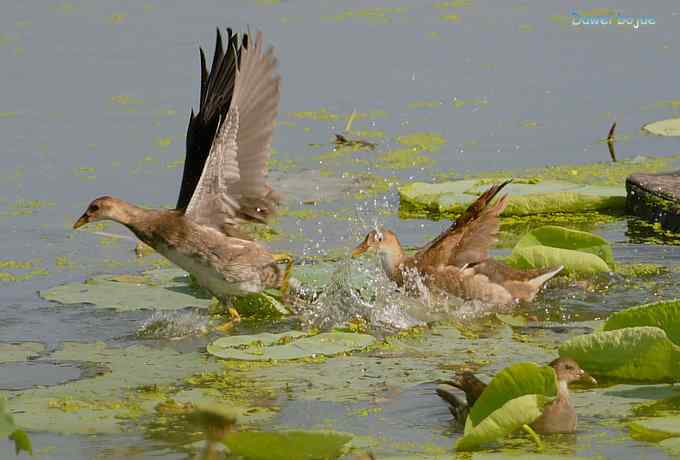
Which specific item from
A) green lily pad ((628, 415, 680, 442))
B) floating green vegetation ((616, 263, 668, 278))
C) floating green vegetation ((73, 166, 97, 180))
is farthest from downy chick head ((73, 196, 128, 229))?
green lily pad ((628, 415, 680, 442))

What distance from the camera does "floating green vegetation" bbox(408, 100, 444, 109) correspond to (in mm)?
12669

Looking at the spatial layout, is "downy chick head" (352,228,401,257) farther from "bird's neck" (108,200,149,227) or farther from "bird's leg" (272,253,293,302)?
"bird's neck" (108,200,149,227)

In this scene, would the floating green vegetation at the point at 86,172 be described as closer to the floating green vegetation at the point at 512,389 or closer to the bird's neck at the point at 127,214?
the bird's neck at the point at 127,214

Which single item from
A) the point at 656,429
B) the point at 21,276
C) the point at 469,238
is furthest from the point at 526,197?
the point at 656,429

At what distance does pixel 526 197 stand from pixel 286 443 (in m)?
5.58

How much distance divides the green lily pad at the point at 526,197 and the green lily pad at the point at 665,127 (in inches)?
65.3

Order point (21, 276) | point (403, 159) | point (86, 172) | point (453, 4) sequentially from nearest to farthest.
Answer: point (21, 276), point (86, 172), point (403, 159), point (453, 4)

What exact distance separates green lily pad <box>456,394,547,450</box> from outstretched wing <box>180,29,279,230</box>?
11.3ft

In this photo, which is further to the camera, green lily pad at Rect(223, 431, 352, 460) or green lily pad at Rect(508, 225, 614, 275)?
green lily pad at Rect(508, 225, 614, 275)

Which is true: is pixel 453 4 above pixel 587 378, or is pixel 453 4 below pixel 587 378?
above

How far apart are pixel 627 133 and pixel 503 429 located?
7066 mm

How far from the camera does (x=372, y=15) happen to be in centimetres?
1587

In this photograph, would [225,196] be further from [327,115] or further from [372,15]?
[372,15]

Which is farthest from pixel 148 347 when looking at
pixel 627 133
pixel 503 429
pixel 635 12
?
pixel 635 12
